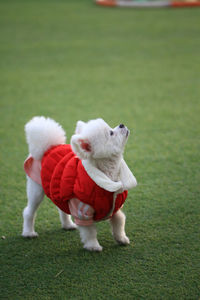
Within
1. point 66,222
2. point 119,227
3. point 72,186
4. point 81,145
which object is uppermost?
point 81,145

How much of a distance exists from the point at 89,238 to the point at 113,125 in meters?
1.66

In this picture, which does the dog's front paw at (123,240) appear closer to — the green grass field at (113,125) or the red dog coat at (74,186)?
the green grass field at (113,125)

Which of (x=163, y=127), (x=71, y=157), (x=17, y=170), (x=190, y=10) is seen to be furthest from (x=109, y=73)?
(x=190, y=10)

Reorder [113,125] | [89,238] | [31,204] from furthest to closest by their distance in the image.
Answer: [113,125]
[31,204]
[89,238]

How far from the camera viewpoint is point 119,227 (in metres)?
2.02

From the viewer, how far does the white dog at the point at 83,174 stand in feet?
5.80

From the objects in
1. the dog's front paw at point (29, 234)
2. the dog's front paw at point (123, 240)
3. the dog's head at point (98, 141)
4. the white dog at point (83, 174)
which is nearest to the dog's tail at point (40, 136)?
the white dog at point (83, 174)

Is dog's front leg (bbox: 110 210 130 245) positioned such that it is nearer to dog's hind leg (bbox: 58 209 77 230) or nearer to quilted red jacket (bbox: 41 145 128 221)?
quilted red jacket (bbox: 41 145 128 221)

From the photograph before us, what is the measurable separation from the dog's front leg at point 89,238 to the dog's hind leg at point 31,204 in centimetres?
27

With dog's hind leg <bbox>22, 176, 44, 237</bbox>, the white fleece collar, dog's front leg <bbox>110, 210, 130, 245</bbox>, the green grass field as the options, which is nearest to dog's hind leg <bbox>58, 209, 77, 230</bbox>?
the green grass field

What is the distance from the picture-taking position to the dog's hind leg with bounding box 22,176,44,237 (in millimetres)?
2062

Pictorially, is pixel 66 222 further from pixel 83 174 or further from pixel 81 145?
pixel 81 145

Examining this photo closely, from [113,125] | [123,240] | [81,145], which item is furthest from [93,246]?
[113,125]

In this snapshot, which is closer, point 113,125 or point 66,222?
point 66,222
